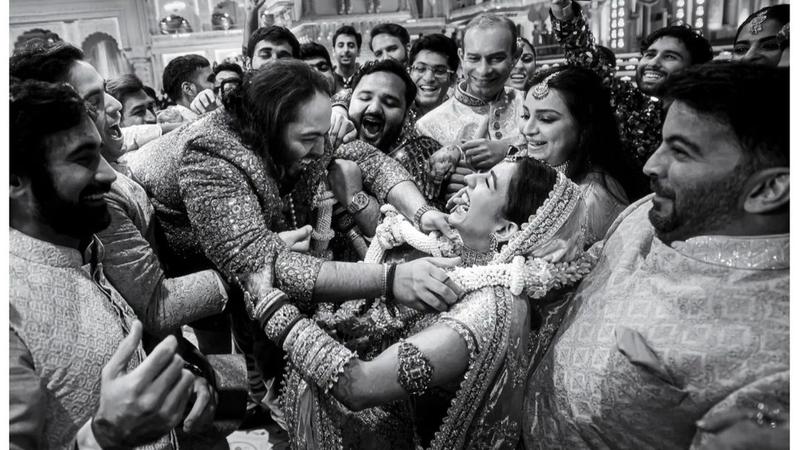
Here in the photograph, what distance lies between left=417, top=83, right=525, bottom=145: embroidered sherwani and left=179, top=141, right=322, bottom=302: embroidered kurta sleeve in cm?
136

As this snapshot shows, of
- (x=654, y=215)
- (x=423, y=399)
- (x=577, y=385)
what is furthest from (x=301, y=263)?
(x=654, y=215)

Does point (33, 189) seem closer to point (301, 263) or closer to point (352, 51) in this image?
point (301, 263)

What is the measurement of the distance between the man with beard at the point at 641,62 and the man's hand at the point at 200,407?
1860mm

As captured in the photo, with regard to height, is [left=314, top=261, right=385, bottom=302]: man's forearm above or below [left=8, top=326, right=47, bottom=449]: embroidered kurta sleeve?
below

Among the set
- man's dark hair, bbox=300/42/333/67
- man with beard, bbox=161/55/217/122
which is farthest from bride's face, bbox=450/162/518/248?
man with beard, bbox=161/55/217/122

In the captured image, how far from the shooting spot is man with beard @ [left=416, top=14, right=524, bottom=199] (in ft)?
9.83

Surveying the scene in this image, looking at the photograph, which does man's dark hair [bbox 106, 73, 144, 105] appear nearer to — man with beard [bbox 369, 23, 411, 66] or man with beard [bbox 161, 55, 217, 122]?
man with beard [bbox 161, 55, 217, 122]

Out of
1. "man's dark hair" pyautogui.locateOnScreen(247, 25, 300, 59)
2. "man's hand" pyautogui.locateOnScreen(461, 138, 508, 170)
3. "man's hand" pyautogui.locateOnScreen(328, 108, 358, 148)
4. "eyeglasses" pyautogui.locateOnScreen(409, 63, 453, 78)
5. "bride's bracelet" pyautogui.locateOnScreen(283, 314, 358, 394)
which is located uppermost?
"man's dark hair" pyautogui.locateOnScreen(247, 25, 300, 59)

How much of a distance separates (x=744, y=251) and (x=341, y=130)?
1.71m

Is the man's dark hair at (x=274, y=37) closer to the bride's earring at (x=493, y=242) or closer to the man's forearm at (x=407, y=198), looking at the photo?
the man's forearm at (x=407, y=198)

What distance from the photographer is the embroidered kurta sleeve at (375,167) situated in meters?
2.49

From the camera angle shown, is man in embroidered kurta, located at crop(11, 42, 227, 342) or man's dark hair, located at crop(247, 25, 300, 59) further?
man's dark hair, located at crop(247, 25, 300, 59)

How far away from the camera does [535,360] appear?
5.59 feet

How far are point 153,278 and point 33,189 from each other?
0.57 metres
